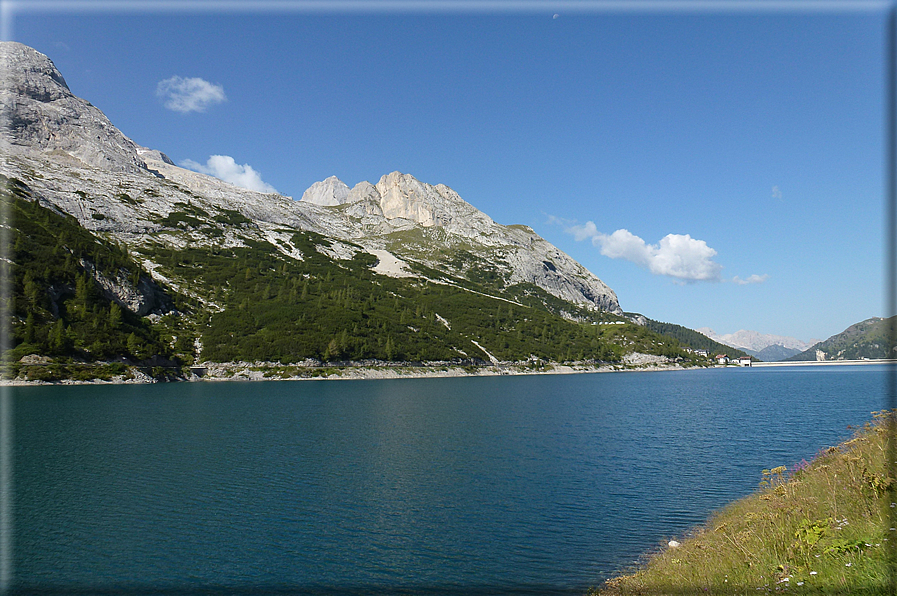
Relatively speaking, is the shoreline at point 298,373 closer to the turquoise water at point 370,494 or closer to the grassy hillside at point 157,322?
the grassy hillside at point 157,322

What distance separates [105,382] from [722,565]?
135 meters

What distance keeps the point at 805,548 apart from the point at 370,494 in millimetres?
24551

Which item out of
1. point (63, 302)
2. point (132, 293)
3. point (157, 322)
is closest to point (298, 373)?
point (157, 322)

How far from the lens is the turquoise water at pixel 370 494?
2030 cm

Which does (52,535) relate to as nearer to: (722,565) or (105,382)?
(722,565)

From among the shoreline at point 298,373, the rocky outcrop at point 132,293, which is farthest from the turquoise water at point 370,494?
the rocky outcrop at point 132,293

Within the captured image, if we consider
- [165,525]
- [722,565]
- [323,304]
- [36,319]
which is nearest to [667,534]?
[722,565]

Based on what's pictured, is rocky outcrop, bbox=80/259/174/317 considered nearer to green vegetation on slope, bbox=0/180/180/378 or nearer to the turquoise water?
green vegetation on slope, bbox=0/180/180/378

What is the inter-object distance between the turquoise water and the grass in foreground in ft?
14.5

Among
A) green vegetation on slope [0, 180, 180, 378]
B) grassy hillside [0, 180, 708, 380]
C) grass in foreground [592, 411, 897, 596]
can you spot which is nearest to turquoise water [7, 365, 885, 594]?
grass in foreground [592, 411, 897, 596]

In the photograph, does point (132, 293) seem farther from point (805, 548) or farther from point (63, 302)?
point (805, 548)

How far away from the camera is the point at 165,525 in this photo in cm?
2558

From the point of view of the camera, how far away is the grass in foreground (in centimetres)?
1035

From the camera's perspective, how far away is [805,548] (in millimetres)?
12039
